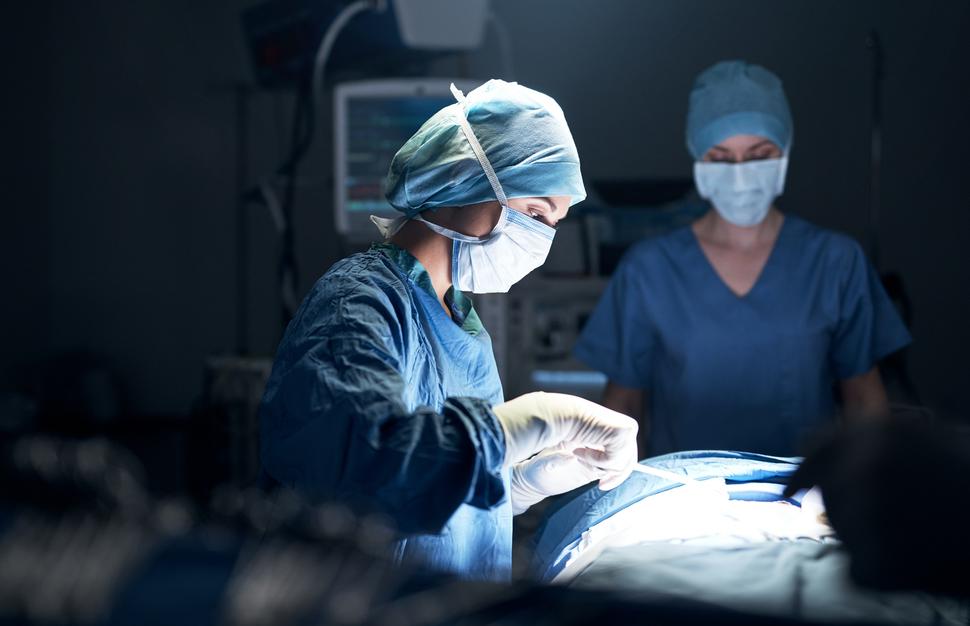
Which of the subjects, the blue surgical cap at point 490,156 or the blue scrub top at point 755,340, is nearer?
the blue surgical cap at point 490,156

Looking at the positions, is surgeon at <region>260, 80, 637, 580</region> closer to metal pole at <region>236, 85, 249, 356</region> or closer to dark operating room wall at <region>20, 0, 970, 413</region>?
dark operating room wall at <region>20, 0, 970, 413</region>

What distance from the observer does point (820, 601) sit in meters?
0.82

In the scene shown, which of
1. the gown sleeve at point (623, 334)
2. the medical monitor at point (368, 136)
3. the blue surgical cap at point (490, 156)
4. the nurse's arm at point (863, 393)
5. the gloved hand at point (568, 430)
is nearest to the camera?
the gloved hand at point (568, 430)

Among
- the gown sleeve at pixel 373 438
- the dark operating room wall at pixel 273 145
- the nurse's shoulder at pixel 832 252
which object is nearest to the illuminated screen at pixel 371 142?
the dark operating room wall at pixel 273 145

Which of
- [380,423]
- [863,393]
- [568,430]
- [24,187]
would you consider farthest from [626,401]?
[24,187]

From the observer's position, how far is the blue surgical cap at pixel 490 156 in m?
1.23

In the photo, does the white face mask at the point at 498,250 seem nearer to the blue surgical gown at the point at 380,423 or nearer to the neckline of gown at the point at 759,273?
the blue surgical gown at the point at 380,423

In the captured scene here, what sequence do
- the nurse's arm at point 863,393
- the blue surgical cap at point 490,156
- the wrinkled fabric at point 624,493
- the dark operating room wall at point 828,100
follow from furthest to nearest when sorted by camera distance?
the dark operating room wall at point 828,100 → the nurse's arm at point 863,393 → the wrinkled fabric at point 624,493 → the blue surgical cap at point 490,156

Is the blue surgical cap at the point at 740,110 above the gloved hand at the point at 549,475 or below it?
above

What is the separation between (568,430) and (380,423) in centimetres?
25

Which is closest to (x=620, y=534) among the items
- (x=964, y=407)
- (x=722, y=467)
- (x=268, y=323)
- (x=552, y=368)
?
(x=722, y=467)

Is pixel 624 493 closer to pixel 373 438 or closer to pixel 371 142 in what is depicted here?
pixel 373 438

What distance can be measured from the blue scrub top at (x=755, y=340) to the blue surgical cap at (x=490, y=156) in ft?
2.36

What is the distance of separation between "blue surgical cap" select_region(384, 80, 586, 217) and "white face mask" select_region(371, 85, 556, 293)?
1 centimetres
